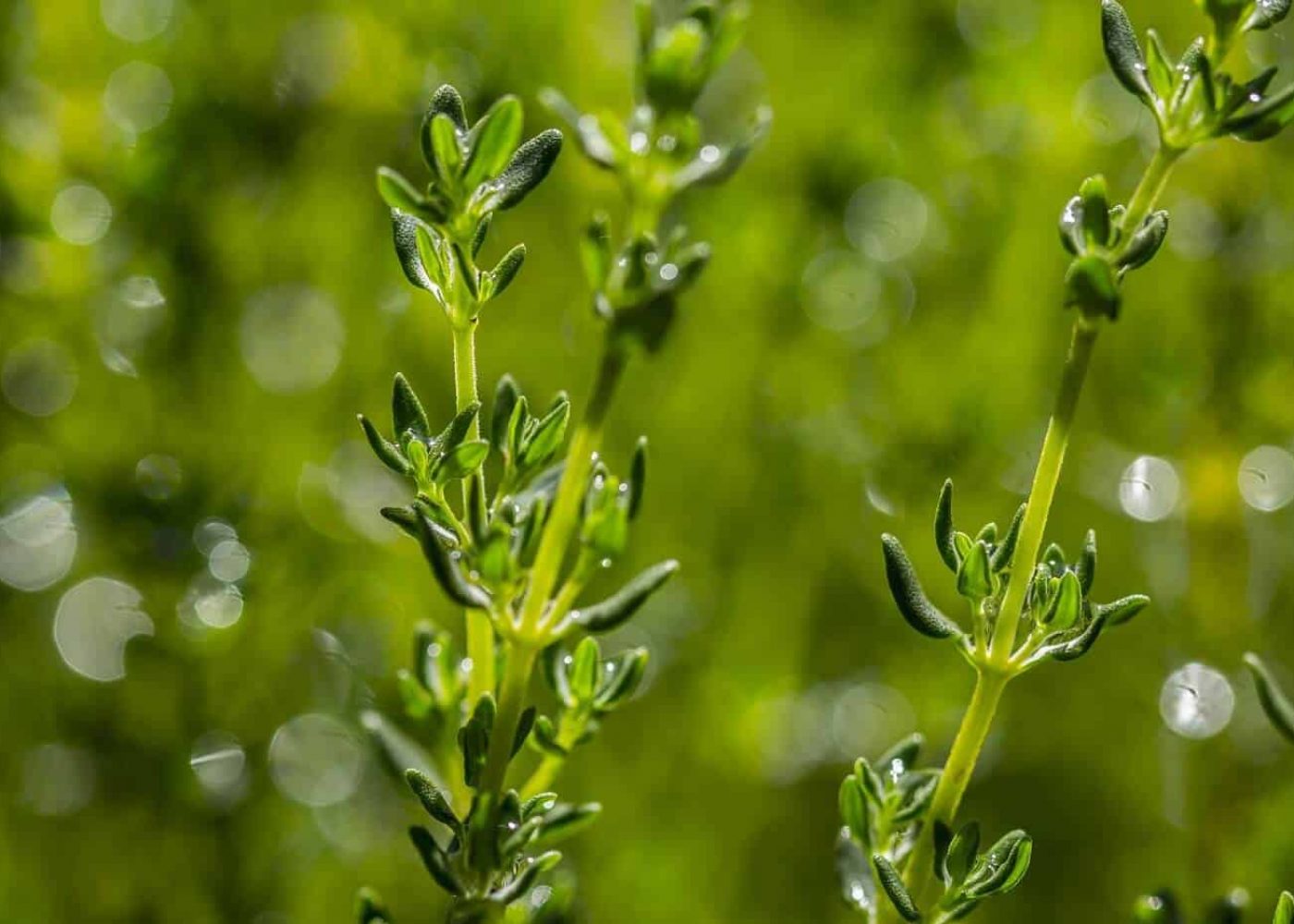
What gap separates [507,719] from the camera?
24cm

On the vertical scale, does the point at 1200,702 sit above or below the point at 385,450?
below

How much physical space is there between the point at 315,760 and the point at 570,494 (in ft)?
1.47

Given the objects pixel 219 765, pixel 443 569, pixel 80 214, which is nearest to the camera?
pixel 443 569

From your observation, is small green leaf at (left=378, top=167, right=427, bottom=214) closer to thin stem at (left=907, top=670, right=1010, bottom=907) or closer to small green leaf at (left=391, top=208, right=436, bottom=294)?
small green leaf at (left=391, top=208, right=436, bottom=294)

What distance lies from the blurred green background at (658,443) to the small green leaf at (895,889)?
0.37 meters

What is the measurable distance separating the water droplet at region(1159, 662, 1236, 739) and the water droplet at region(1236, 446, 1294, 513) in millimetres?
93

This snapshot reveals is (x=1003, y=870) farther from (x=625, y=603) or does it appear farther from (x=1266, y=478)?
(x=1266, y=478)

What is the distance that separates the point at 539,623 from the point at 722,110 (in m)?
0.61

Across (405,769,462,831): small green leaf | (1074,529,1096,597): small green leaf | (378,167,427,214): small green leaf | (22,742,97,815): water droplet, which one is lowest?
(22,742,97,815): water droplet

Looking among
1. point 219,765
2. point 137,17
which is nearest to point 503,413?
point 219,765

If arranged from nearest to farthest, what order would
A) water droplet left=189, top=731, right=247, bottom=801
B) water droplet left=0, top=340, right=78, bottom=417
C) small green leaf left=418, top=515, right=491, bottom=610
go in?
small green leaf left=418, top=515, right=491, bottom=610, water droplet left=189, top=731, right=247, bottom=801, water droplet left=0, top=340, right=78, bottom=417

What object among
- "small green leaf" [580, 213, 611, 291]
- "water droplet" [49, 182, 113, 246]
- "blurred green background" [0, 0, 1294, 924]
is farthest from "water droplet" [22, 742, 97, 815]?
"small green leaf" [580, 213, 611, 291]

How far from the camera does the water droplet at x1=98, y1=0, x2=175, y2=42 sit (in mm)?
706

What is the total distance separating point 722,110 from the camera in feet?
2.63
